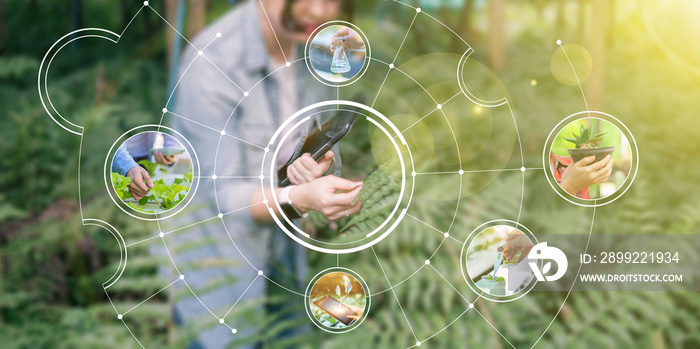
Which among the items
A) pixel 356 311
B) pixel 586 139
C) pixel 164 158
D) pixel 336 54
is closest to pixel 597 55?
pixel 586 139

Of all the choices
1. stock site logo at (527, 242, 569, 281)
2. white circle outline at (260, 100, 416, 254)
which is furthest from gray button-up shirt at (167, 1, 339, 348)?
stock site logo at (527, 242, 569, 281)

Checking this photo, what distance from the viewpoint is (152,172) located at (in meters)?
0.70

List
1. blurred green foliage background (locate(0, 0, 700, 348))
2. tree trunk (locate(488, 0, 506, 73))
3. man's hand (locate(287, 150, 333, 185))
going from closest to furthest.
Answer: man's hand (locate(287, 150, 333, 185)) < blurred green foliage background (locate(0, 0, 700, 348)) < tree trunk (locate(488, 0, 506, 73))

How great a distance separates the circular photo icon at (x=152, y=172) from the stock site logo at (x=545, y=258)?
493mm

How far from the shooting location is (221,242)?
2.66 ft

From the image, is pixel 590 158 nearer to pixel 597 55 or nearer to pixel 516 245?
pixel 516 245

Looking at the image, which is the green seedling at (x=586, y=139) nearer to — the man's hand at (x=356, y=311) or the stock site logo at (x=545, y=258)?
the stock site logo at (x=545, y=258)

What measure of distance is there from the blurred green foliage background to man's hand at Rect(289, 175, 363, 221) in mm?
135

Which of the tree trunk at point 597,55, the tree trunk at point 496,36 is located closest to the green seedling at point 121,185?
the tree trunk at point 597,55

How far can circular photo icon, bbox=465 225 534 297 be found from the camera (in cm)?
75

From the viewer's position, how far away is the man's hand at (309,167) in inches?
27.0

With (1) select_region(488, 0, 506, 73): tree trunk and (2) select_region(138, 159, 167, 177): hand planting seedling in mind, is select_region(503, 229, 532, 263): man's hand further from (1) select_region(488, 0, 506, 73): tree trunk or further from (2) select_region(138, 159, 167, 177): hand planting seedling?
(1) select_region(488, 0, 506, 73): tree trunk

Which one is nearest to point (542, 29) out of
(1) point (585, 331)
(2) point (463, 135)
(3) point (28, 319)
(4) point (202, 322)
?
(2) point (463, 135)

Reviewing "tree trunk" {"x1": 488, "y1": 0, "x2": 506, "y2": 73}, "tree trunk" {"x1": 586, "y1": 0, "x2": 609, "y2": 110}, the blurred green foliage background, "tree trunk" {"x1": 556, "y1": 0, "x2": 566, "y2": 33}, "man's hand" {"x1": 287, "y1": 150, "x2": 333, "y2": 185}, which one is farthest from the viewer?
"tree trunk" {"x1": 556, "y1": 0, "x2": 566, "y2": 33}
